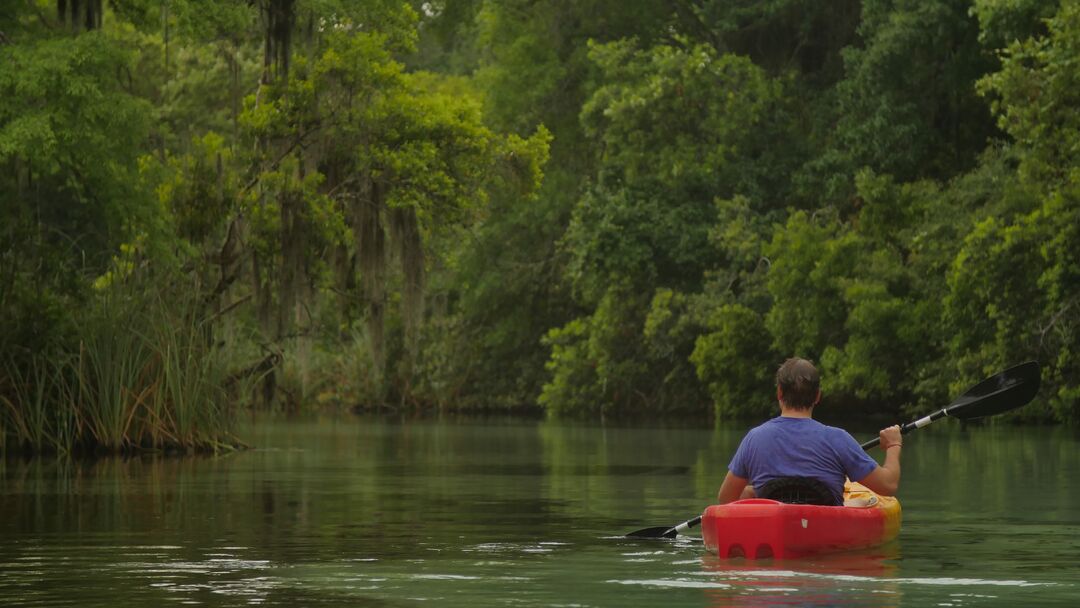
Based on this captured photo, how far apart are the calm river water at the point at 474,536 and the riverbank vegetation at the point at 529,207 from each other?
10.2 feet

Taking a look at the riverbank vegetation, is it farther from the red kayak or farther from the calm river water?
the red kayak

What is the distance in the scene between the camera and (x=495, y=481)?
2514cm

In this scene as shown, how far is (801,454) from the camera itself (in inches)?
541

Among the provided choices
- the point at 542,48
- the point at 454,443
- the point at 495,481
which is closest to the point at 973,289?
the point at 454,443

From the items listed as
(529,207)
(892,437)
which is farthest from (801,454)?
(529,207)

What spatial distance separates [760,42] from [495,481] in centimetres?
3746

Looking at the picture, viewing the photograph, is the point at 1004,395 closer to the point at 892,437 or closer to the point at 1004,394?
the point at 1004,394

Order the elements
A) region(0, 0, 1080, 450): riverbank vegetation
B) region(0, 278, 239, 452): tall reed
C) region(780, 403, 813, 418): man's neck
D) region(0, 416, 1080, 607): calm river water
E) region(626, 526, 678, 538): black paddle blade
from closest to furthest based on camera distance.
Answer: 1. region(0, 416, 1080, 607): calm river water
2. region(780, 403, 813, 418): man's neck
3. region(626, 526, 678, 538): black paddle blade
4. region(0, 278, 239, 452): tall reed
5. region(0, 0, 1080, 450): riverbank vegetation

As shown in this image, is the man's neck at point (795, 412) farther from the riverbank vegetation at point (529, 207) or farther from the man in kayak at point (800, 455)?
the riverbank vegetation at point (529, 207)

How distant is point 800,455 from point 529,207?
50.5m

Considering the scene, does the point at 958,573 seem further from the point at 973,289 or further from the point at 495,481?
the point at 973,289

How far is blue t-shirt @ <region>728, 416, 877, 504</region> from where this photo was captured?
44.9ft

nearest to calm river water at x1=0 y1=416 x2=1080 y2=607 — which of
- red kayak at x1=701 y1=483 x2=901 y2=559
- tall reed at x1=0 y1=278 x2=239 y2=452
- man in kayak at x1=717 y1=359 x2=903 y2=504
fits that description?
red kayak at x1=701 y1=483 x2=901 y2=559

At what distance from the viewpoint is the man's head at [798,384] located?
43.5ft
